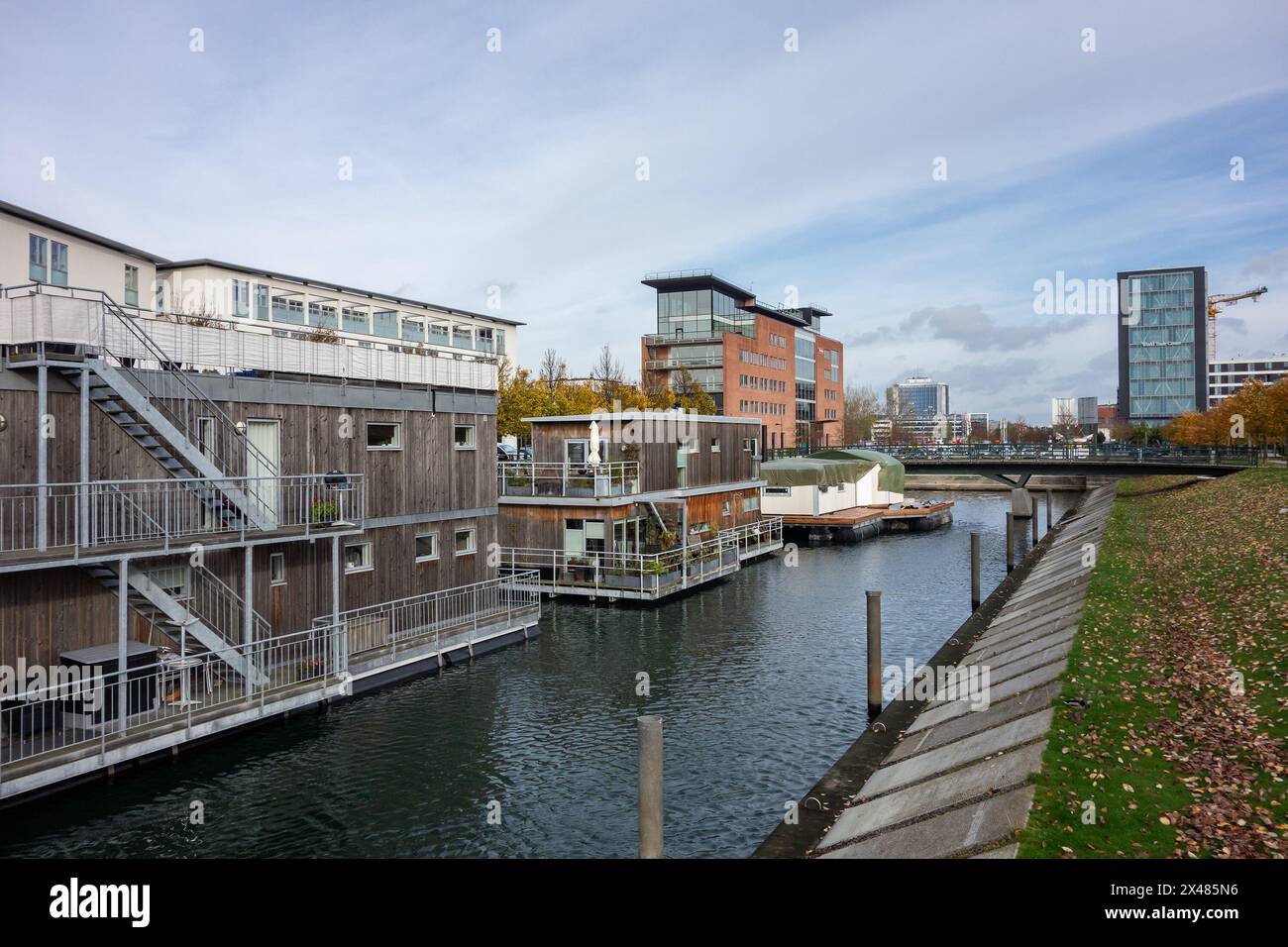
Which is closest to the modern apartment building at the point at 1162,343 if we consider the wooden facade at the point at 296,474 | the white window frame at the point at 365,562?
the wooden facade at the point at 296,474

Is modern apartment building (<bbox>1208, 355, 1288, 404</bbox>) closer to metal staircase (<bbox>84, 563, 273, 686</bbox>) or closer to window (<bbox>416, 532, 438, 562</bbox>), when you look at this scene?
window (<bbox>416, 532, 438, 562</bbox>)

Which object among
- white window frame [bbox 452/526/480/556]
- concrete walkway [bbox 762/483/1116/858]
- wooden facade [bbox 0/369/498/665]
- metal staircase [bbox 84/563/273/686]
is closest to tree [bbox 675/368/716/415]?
white window frame [bbox 452/526/480/556]

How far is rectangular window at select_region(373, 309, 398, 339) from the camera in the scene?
2864 inches

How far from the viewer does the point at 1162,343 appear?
17075cm

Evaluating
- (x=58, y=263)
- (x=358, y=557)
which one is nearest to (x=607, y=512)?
(x=358, y=557)

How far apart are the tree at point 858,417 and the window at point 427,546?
111m

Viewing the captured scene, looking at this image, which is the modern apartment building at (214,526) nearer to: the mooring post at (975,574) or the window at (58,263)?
the mooring post at (975,574)

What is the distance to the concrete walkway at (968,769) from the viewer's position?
1158 centimetres

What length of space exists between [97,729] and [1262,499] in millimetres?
46023

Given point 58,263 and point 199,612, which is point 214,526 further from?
point 58,263

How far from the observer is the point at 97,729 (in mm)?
15398

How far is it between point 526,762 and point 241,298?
187ft

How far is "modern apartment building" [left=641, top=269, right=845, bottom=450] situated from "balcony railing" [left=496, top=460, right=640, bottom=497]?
50.6 meters
